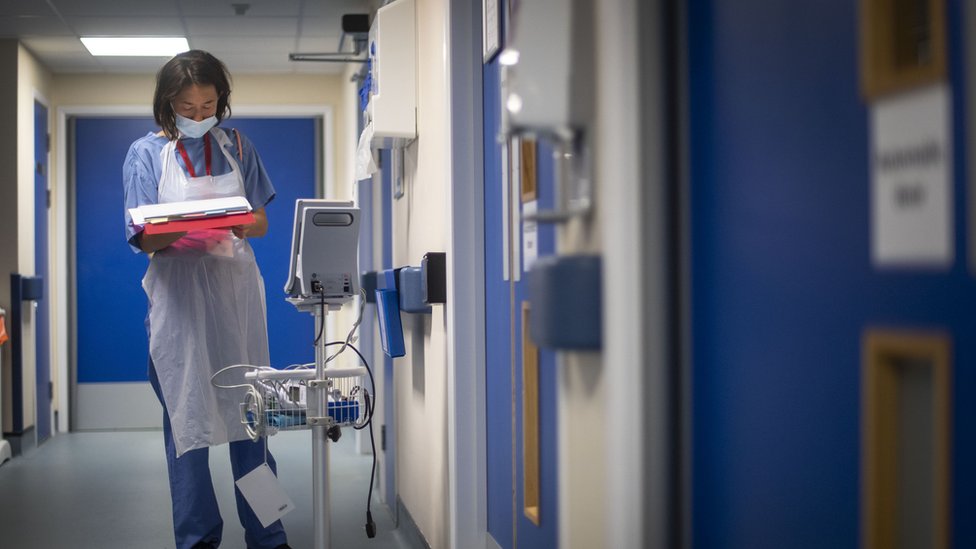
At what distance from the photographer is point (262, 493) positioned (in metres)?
2.55

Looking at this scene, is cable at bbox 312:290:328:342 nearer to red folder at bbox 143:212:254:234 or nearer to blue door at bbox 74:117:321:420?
red folder at bbox 143:212:254:234

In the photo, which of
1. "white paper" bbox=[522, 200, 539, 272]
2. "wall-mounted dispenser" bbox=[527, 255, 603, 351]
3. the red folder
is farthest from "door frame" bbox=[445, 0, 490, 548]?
"wall-mounted dispenser" bbox=[527, 255, 603, 351]

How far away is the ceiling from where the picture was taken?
4793 mm

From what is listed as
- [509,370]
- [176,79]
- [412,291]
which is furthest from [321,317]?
[176,79]

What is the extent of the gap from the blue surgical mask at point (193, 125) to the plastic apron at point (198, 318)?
0.06m

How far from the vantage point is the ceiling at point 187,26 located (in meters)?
4.79

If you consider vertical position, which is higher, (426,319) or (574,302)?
(574,302)

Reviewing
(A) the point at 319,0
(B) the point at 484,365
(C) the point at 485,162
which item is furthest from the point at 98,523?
(A) the point at 319,0

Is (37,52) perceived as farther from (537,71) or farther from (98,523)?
(537,71)

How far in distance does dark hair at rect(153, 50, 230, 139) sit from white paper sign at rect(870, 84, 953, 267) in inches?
91.0

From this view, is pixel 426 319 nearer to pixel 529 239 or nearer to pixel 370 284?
pixel 529 239

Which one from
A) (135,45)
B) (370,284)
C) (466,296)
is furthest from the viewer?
→ (135,45)

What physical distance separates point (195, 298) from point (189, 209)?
34 cm

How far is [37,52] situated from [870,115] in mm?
5790
